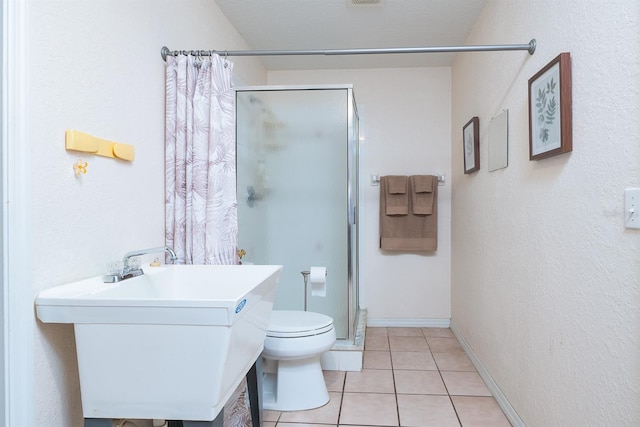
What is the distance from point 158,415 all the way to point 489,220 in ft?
6.63

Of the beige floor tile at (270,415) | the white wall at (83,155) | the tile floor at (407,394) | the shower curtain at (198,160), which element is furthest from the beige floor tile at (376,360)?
the white wall at (83,155)

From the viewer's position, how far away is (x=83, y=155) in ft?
4.25

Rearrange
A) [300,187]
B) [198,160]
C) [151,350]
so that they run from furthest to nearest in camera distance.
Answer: [300,187], [198,160], [151,350]

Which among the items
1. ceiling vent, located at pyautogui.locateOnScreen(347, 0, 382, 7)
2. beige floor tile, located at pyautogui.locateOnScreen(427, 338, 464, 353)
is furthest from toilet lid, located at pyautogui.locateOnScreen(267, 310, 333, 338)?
ceiling vent, located at pyautogui.locateOnScreen(347, 0, 382, 7)

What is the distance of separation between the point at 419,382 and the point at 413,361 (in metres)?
0.34

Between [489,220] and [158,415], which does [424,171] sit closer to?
[489,220]

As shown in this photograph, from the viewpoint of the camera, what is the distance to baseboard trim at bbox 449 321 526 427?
6.22 ft

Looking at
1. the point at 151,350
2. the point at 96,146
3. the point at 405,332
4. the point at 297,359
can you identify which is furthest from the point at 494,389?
the point at 96,146

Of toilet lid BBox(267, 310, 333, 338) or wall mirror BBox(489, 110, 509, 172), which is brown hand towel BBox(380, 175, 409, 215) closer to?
wall mirror BBox(489, 110, 509, 172)

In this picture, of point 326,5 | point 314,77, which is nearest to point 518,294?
point 326,5

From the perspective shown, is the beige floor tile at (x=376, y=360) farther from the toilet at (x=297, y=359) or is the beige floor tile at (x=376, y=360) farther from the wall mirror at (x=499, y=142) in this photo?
the wall mirror at (x=499, y=142)

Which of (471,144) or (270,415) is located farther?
(471,144)

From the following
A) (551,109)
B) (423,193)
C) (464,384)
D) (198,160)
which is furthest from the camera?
(423,193)

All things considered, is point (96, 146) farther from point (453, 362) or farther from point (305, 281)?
point (453, 362)
